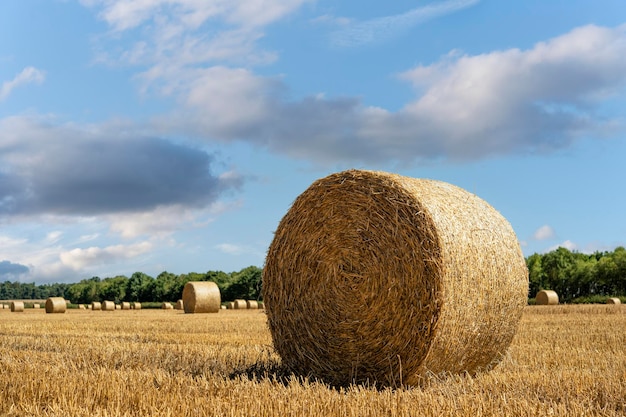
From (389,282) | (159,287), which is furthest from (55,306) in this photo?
(159,287)

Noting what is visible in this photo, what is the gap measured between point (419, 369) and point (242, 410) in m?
2.55

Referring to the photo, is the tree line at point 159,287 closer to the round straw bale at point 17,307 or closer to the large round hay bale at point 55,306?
the round straw bale at point 17,307

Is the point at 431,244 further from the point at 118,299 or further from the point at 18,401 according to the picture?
the point at 118,299

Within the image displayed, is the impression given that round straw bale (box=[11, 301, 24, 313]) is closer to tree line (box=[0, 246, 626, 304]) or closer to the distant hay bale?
tree line (box=[0, 246, 626, 304])

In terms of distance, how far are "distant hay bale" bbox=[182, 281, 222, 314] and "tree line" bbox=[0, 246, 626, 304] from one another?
80.2 feet

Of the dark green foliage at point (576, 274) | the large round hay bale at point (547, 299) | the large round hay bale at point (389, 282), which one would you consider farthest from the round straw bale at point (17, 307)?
the dark green foliage at point (576, 274)

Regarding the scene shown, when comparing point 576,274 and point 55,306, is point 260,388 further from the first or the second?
point 576,274

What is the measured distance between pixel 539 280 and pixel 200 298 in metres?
52.2

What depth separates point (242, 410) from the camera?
529 cm

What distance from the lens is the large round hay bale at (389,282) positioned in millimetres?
7191

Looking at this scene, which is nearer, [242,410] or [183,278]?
[242,410]

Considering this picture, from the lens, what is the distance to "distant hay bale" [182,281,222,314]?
27.5m

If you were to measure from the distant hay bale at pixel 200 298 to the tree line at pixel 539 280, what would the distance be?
24.4 m

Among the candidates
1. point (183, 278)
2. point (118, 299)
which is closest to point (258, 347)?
point (183, 278)
